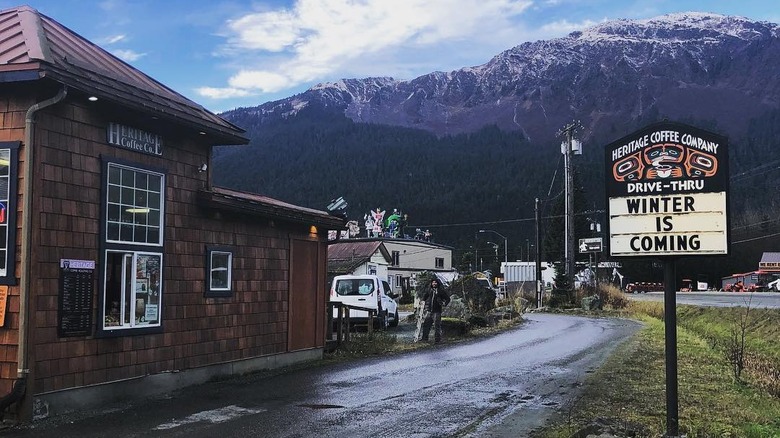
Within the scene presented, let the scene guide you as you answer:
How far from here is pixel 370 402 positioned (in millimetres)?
10000

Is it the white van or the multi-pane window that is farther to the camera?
the white van

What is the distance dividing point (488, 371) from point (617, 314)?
2260 centimetres

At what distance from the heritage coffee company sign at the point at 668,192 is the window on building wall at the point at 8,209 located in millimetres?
6981

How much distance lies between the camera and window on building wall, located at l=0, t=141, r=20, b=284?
8.44 meters

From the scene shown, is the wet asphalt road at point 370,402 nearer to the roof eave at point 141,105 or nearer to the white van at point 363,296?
the roof eave at point 141,105

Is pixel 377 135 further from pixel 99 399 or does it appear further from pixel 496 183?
pixel 99 399

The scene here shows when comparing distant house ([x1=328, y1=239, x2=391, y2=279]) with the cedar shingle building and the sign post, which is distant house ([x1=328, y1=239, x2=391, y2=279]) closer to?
the cedar shingle building

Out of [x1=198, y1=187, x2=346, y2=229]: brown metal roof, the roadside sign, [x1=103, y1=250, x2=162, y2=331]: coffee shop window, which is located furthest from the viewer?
the roadside sign

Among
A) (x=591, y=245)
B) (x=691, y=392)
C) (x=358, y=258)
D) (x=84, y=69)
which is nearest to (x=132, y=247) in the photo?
(x=84, y=69)

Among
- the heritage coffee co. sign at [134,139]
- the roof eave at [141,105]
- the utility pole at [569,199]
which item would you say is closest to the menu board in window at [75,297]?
the heritage coffee co. sign at [134,139]

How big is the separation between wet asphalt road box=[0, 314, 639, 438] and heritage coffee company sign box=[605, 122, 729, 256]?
2616mm

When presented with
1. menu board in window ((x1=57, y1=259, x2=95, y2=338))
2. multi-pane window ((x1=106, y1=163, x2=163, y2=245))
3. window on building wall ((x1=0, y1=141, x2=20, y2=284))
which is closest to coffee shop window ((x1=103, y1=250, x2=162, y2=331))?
multi-pane window ((x1=106, y1=163, x2=163, y2=245))

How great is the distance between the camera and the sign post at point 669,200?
7332mm

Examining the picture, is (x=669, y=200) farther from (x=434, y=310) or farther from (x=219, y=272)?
(x=434, y=310)
